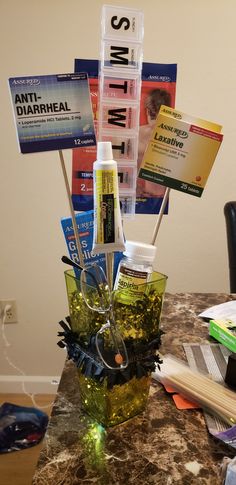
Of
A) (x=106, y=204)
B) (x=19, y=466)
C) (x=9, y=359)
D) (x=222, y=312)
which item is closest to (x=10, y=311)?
(x=9, y=359)

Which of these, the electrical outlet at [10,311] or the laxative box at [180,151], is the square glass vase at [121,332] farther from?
the electrical outlet at [10,311]

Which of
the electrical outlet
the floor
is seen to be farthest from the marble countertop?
the electrical outlet

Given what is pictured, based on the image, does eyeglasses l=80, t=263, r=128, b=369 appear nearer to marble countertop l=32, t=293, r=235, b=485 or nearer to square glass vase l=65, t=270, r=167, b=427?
square glass vase l=65, t=270, r=167, b=427

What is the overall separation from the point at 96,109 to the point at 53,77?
0.37 feet

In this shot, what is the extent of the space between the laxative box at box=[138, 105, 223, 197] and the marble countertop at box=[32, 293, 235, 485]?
369 millimetres

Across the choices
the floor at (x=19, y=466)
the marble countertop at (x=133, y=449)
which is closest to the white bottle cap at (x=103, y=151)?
the marble countertop at (x=133, y=449)

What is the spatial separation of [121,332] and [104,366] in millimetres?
54

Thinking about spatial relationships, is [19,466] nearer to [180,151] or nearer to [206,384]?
[206,384]

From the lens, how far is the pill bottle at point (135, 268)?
566 millimetres

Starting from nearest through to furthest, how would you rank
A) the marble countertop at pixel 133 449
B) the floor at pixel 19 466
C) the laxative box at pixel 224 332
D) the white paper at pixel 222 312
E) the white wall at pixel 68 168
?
the marble countertop at pixel 133 449, the laxative box at pixel 224 332, the white paper at pixel 222 312, the floor at pixel 19 466, the white wall at pixel 68 168

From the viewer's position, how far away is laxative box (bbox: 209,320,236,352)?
82 centimetres

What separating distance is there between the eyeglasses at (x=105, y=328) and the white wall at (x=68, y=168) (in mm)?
1116

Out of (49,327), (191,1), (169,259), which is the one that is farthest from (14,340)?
(191,1)

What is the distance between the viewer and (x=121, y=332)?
1.88ft
